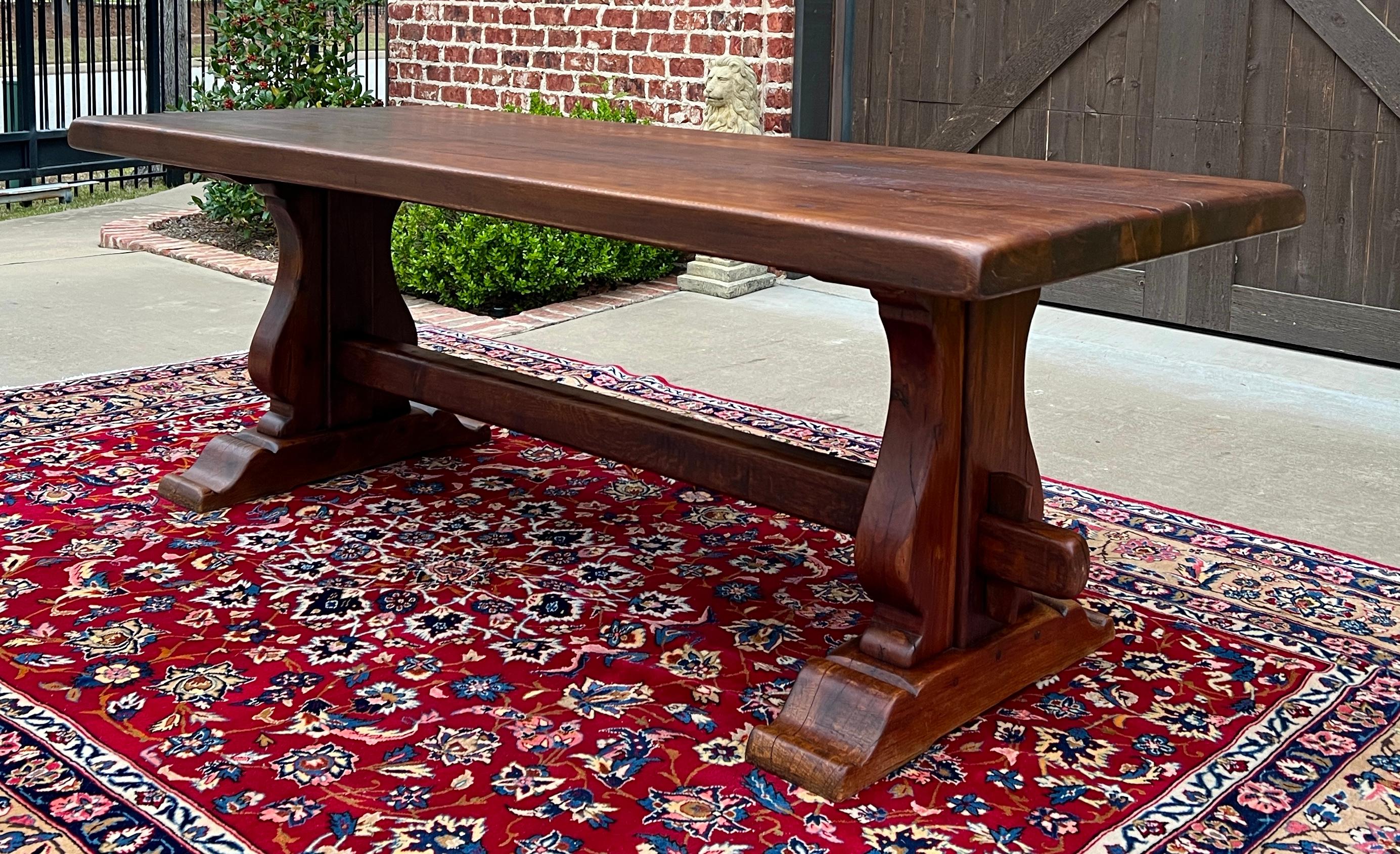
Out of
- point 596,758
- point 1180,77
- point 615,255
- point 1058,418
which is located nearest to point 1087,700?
point 596,758

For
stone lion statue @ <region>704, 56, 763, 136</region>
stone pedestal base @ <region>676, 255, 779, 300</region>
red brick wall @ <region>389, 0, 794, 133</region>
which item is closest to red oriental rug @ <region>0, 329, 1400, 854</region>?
stone pedestal base @ <region>676, 255, 779, 300</region>

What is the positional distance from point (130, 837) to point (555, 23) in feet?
16.4

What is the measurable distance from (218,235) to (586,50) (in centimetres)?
181

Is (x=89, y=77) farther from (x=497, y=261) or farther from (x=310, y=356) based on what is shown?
(x=310, y=356)

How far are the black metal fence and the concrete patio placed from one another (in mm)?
2025

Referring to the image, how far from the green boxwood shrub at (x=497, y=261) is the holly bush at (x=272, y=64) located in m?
1.01

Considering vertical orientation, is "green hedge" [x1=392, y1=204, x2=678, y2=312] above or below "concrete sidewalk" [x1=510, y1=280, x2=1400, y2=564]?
above

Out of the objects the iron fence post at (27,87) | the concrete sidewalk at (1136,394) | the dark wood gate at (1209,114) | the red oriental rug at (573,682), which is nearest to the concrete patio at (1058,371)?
the concrete sidewalk at (1136,394)

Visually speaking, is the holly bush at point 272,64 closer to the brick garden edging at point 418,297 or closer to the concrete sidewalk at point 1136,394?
the brick garden edging at point 418,297

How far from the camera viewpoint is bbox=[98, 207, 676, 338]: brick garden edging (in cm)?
487

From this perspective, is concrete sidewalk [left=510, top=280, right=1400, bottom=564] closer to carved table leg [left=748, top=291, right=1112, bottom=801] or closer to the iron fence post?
carved table leg [left=748, top=291, right=1112, bottom=801]

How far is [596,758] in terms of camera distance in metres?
2.00

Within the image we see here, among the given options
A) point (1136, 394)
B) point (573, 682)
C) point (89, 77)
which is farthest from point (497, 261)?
point (89, 77)

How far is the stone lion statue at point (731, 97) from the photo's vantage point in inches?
205
